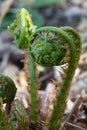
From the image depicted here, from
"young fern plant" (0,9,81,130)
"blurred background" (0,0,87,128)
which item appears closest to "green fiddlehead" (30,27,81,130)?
"young fern plant" (0,9,81,130)

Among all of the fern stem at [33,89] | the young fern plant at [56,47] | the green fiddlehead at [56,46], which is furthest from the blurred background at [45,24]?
the green fiddlehead at [56,46]

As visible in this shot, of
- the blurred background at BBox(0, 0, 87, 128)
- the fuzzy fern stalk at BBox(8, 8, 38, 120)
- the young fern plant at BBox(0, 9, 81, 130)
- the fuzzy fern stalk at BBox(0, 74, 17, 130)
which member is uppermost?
the blurred background at BBox(0, 0, 87, 128)

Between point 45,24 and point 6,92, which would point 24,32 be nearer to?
point 6,92

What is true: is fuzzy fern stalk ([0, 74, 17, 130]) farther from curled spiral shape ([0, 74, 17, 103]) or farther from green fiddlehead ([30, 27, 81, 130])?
green fiddlehead ([30, 27, 81, 130])

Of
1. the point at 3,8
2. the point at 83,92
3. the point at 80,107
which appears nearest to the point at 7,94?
the point at 80,107

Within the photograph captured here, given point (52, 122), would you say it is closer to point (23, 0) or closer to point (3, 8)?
point (3, 8)
